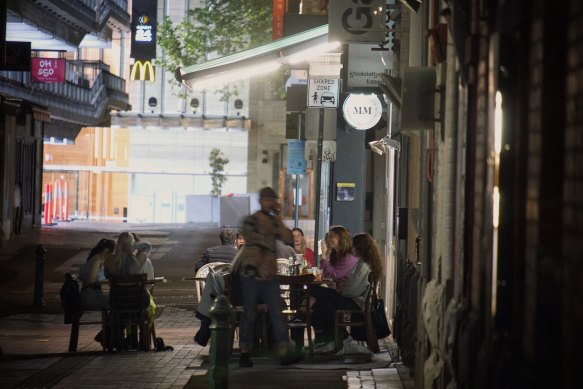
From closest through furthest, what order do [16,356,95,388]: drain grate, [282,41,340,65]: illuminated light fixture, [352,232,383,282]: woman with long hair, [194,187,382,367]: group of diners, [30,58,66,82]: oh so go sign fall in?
[16,356,95,388]: drain grate
[194,187,382,367]: group of diners
[352,232,383,282]: woman with long hair
[282,41,340,65]: illuminated light fixture
[30,58,66,82]: oh so go sign

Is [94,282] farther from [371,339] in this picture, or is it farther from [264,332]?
[371,339]

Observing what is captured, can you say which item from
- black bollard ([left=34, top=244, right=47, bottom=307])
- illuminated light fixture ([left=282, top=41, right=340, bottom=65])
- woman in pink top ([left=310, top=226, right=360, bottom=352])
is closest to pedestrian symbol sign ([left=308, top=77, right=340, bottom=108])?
illuminated light fixture ([left=282, top=41, right=340, bottom=65])

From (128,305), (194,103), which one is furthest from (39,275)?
(194,103)

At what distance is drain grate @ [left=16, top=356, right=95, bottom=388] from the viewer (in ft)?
33.8

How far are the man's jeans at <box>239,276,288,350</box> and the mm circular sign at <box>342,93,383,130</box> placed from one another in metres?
6.92

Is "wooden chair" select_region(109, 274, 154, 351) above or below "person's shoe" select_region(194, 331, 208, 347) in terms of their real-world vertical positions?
above

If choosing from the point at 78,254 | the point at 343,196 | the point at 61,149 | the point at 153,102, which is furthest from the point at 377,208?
the point at 153,102

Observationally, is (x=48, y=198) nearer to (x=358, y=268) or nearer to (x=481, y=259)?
(x=358, y=268)

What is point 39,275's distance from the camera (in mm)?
18156

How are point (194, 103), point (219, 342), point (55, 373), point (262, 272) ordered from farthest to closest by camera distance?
point (194, 103) < point (262, 272) < point (55, 373) < point (219, 342)

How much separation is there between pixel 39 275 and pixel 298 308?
22.9 feet

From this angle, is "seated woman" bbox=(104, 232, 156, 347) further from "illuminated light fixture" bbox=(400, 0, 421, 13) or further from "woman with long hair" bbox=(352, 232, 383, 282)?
"illuminated light fixture" bbox=(400, 0, 421, 13)

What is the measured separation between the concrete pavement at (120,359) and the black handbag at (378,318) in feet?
1.02

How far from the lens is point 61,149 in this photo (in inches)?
2035
